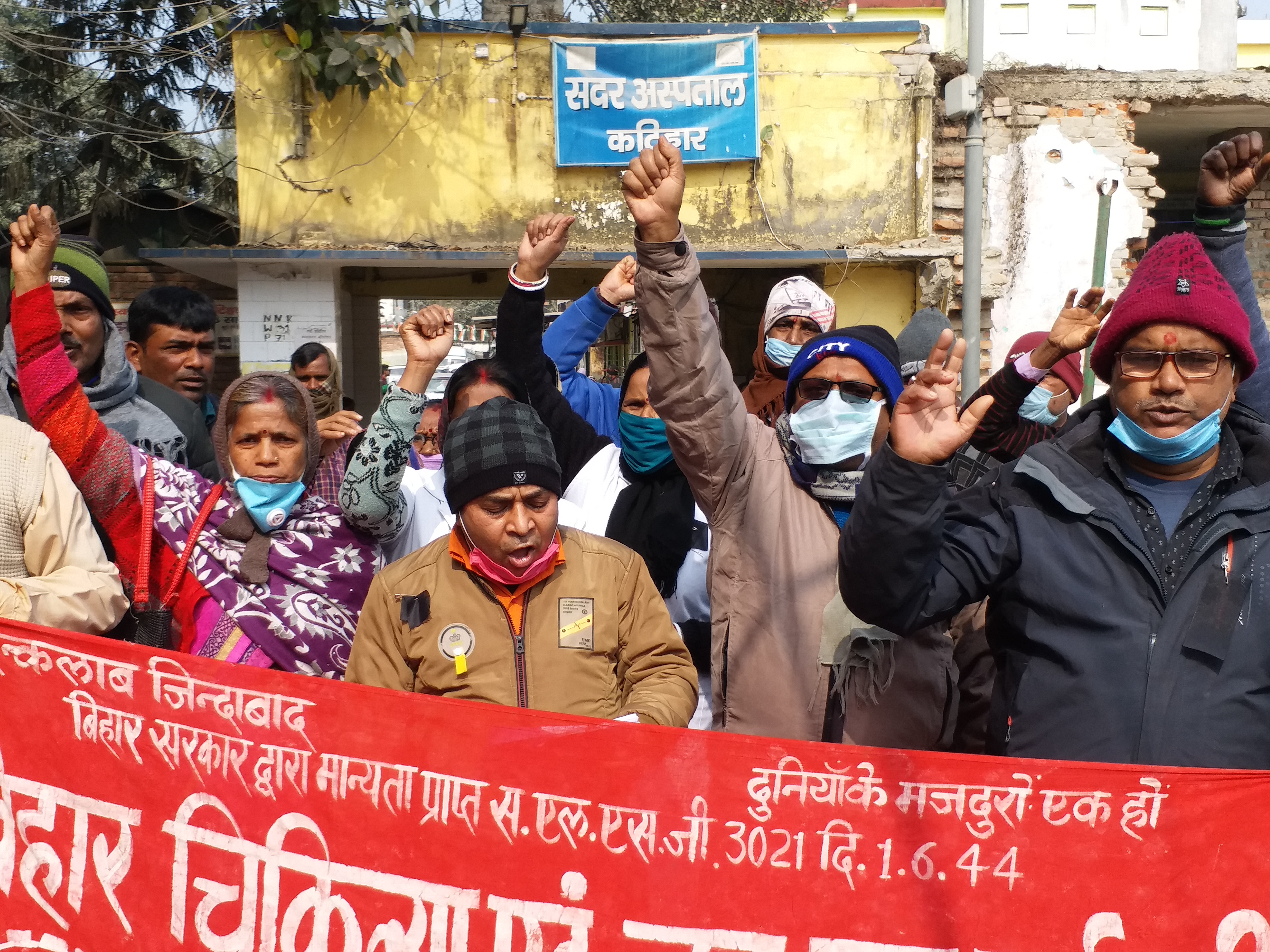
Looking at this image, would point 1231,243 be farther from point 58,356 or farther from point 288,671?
point 58,356

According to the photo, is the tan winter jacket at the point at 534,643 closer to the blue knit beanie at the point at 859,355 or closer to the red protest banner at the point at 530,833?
the red protest banner at the point at 530,833

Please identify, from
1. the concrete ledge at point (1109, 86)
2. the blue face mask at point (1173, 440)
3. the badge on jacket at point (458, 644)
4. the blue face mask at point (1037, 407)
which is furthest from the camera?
the concrete ledge at point (1109, 86)

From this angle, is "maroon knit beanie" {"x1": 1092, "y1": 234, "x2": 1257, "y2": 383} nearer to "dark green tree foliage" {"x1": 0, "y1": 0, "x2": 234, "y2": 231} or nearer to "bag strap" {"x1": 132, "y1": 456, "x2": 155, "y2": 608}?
"bag strap" {"x1": 132, "y1": 456, "x2": 155, "y2": 608}

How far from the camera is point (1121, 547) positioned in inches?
80.8

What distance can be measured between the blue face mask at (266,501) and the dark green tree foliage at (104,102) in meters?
7.28

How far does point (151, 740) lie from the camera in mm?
2496

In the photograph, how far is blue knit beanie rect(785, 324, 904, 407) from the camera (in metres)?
2.65

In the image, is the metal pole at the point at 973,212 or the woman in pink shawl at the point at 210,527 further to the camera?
the metal pole at the point at 973,212

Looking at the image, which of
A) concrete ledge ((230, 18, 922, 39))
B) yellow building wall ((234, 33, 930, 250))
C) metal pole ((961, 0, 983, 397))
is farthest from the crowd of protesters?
concrete ledge ((230, 18, 922, 39))

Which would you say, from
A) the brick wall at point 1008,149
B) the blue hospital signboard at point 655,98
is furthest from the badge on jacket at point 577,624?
the brick wall at point 1008,149

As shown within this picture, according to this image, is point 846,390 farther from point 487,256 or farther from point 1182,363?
point 487,256

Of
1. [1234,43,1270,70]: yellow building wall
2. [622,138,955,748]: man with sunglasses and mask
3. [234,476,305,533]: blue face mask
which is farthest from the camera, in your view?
[1234,43,1270,70]: yellow building wall

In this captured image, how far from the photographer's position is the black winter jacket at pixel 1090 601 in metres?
1.98

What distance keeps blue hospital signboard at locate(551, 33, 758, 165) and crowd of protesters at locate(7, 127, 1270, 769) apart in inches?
244
